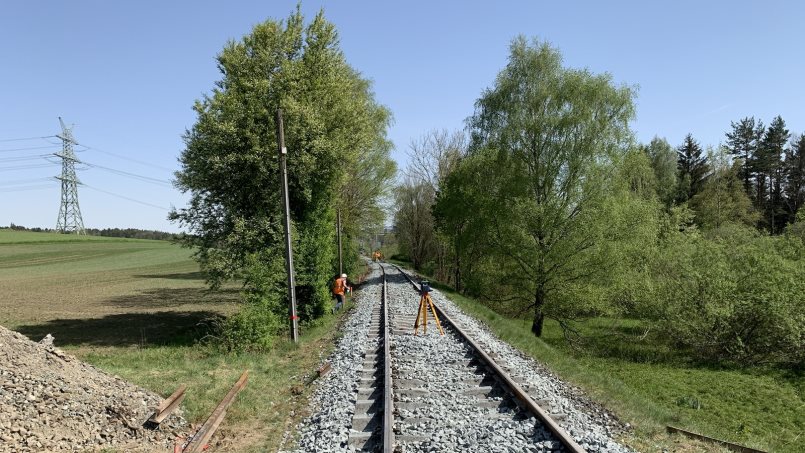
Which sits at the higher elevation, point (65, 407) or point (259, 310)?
point (259, 310)

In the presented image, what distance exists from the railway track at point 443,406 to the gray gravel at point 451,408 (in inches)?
0.6

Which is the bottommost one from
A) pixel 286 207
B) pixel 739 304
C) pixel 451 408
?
pixel 739 304

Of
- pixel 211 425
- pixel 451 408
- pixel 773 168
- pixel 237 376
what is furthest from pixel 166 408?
pixel 773 168

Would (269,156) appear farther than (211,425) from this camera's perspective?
Yes

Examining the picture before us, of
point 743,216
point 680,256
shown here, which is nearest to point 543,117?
point 680,256

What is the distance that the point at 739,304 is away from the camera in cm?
2078

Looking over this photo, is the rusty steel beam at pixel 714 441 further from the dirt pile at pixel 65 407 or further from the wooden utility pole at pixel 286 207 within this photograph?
the wooden utility pole at pixel 286 207

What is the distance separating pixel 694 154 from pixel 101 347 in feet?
219

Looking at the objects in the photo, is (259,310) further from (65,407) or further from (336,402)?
(65,407)

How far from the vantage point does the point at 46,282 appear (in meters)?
40.0

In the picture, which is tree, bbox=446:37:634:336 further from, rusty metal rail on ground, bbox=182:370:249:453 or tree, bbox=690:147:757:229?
tree, bbox=690:147:757:229

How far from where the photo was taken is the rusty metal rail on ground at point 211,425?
6574 millimetres

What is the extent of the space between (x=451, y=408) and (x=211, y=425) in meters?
3.68

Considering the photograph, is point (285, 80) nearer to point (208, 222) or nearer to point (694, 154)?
point (208, 222)
